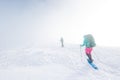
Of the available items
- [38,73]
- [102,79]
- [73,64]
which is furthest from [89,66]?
[38,73]

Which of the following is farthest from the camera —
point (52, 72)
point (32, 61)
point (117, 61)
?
point (117, 61)

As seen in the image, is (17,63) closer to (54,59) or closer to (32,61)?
(32,61)

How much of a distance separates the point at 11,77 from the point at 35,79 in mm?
1412

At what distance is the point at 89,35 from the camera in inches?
589

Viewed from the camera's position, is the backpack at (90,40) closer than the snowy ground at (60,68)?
No

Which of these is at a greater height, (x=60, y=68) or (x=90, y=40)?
(x=90, y=40)

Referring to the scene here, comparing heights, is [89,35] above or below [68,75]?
above

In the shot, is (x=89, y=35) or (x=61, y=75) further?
(x=89, y=35)

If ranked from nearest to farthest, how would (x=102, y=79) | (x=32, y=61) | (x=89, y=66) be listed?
(x=102, y=79) < (x=89, y=66) < (x=32, y=61)

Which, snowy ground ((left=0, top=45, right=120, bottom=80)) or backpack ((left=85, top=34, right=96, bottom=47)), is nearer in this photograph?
snowy ground ((left=0, top=45, right=120, bottom=80))

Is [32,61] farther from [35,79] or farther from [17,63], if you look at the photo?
[35,79]

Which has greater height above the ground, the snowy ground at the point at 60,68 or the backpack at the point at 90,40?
the backpack at the point at 90,40

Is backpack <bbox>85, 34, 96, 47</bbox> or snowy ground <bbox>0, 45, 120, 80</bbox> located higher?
backpack <bbox>85, 34, 96, 47</bbox>

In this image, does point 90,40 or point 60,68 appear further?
point 90,40
